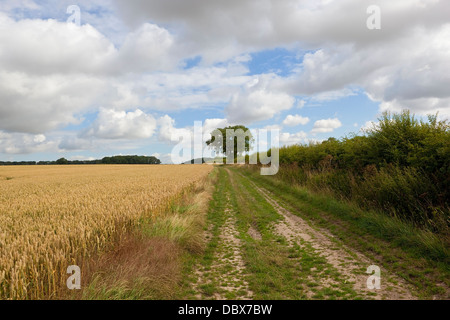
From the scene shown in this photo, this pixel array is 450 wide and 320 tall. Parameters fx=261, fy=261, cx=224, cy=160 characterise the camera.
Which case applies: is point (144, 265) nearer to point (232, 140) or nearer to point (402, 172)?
point (402, 172)

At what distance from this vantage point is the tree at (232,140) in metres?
95.1

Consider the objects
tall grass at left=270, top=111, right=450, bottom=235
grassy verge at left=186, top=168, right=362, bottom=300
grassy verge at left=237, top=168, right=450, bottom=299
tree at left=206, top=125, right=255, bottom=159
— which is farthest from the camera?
tree at left=206, top=125, right=255, bottom=159

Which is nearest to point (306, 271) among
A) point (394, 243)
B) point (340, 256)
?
point (340, 256)

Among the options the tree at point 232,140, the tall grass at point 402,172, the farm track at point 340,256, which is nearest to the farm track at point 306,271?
the farm track at point 340,256

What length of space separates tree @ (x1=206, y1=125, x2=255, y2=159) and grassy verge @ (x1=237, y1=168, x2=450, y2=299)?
273ft

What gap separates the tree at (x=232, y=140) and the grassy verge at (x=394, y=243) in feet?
273

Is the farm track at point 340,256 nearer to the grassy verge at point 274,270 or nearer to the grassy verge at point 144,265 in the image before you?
the grassy verge at point 274,270

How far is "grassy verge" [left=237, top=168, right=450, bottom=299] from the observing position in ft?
16.9

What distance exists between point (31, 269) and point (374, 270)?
21.0 feet

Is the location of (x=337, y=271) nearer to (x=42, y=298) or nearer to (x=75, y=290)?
(x=75, y=290)

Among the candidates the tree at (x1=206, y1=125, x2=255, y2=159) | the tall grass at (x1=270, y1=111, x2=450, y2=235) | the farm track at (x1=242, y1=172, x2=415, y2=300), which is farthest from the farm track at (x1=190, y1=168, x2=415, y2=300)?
the tree at (x1=206, y1=125, x2=255, y2=159)

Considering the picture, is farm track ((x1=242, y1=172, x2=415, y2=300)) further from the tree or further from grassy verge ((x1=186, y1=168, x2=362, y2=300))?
the tree
